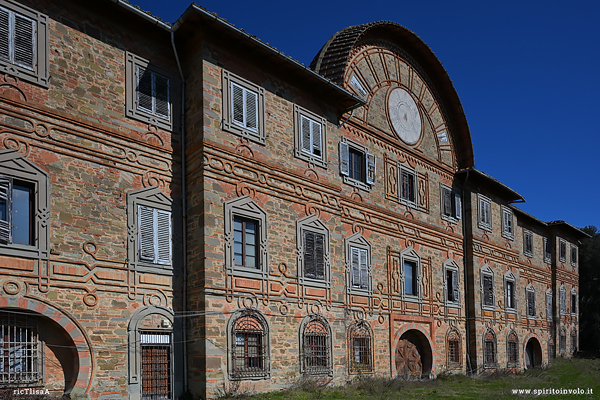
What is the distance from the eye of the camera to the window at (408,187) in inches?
808

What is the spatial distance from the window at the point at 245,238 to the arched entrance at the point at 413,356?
787 cm

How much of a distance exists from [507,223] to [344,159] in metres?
13.7

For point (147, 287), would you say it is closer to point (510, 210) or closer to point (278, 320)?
point (278, 320)

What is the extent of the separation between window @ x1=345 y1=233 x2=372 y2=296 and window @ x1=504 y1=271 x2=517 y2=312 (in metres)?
11.7

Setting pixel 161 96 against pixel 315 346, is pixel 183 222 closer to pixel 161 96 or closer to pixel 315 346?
pixel 161 96

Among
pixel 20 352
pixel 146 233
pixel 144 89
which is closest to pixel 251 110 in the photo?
pixel 144 89

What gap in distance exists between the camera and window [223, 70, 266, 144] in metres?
13.7

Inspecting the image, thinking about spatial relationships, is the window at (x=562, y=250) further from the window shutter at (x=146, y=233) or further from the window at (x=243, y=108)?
the window shutter at (x=146, y=233)

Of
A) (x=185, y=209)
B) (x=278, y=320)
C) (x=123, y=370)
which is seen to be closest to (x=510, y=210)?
(x=278, y=320)

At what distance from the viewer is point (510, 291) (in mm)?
27438

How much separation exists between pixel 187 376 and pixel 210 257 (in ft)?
9.00

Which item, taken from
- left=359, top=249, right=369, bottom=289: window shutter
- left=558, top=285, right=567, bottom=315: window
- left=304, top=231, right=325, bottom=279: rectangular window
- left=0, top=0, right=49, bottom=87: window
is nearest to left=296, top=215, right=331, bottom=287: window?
left=304, top=231, right=325, bottom=279: rectangular window

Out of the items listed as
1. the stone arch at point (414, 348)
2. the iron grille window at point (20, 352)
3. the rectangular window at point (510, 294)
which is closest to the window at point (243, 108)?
the iron grille window at point (20, 352)

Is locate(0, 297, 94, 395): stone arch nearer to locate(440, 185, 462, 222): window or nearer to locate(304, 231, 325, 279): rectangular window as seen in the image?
locate(304, 231, 325, 279): rectangular window
